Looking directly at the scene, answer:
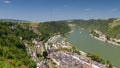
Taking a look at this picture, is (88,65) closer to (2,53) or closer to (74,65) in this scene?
(74,65)

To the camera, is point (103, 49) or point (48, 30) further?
point (48, 30)

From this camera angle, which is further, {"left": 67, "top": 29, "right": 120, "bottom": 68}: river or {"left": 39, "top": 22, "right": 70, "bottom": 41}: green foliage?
{"left": 39, "top": 22, "right": 70, "bottom": 41}: green foliage

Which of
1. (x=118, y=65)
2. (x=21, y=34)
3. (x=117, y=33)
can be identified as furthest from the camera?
(x=117, y=33)

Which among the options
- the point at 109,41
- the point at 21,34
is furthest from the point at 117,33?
the point at 21,34

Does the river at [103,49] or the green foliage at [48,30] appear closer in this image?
the river at [103,49]

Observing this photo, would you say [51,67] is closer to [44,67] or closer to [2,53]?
[44,67]

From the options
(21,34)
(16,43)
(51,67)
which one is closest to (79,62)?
(51,67)

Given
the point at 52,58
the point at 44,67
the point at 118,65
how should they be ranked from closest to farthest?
the point at 44,67 < the point at 118,65 < the point at 52,58

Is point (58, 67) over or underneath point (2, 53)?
underneath

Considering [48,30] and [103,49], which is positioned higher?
[48,30]

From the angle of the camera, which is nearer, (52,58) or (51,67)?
(51,67)
